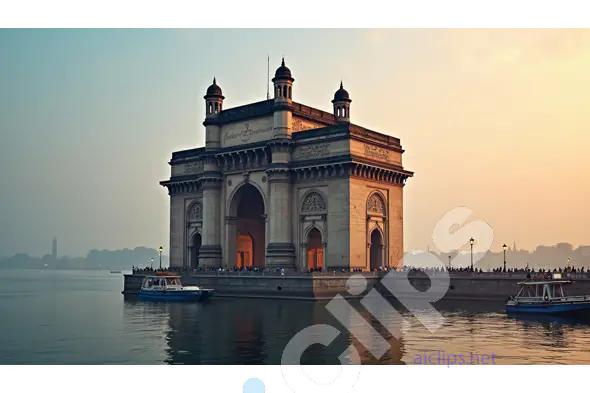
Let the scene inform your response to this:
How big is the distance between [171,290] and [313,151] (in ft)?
52.6

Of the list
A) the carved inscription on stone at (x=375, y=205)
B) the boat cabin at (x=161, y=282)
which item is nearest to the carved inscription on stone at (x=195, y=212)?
the boat cabin at (x=161, y=282)

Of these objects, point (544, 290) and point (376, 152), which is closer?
point (544, 290)

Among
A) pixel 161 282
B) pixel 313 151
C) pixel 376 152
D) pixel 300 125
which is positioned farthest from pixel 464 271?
pixel 161 282

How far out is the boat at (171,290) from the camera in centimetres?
5259

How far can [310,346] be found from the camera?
28.3m

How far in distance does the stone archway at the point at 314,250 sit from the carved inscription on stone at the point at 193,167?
15511mm

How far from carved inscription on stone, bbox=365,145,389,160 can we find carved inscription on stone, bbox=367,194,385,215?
3414mm

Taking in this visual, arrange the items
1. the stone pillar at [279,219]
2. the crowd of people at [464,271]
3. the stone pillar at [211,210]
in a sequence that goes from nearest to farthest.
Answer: the crowd of people at [464,271]
the stone pillar at [279,219]
the stone pillar at [211,210]

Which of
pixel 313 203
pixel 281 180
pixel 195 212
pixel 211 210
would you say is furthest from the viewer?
pixel 195 212

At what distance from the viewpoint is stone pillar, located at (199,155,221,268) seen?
64.9 metres

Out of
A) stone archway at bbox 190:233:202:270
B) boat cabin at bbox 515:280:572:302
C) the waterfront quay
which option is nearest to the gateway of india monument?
stone archway at bbox 190:233:202:270

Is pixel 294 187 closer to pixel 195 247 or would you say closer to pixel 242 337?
pixel 195 247

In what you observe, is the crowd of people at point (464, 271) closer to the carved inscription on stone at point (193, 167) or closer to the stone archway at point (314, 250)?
the stone archway at point (314, 250)

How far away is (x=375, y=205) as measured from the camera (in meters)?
59.9
